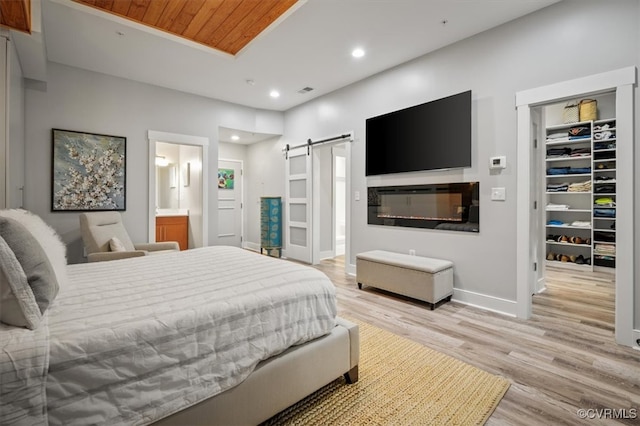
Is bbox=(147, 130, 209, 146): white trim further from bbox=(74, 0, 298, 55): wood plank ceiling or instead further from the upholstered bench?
the upholstered bench

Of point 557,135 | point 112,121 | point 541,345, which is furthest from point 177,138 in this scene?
point 557,135

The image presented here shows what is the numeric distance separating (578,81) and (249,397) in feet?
10.9

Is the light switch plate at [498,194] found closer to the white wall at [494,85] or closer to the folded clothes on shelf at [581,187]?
the white wall at [494,85]

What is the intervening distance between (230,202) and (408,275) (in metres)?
4.58

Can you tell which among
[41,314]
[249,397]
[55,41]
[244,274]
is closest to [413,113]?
[244,274]

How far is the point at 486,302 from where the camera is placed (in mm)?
3076

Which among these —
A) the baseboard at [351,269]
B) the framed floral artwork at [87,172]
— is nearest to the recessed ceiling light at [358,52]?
the baseboard at [351,269]

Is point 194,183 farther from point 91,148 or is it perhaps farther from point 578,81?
point 578,81

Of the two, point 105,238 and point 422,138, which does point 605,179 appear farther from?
point 105,238

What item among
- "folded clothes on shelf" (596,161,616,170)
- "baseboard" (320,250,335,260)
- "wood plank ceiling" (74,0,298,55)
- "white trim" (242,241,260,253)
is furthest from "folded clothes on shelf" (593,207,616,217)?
"white trim" (242,241,260,253)

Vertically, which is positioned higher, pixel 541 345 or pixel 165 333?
pixel 165 333

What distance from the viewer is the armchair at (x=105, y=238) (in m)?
2.97

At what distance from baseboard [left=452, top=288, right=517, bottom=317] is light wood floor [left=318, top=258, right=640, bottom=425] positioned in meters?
0.08

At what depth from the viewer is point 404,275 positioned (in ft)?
10.8
